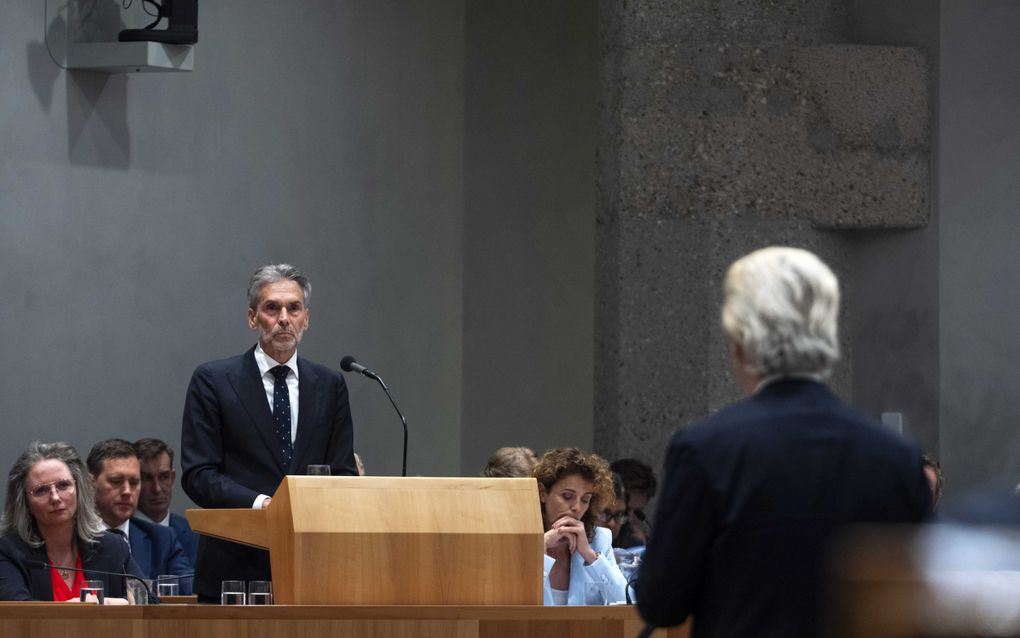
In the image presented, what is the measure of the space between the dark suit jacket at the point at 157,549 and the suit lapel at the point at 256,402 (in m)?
1.44

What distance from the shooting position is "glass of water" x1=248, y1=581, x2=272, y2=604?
3.68 meters

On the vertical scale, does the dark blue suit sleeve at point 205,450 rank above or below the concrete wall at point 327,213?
below

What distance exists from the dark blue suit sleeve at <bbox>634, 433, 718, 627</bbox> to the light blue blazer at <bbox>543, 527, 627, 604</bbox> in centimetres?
215

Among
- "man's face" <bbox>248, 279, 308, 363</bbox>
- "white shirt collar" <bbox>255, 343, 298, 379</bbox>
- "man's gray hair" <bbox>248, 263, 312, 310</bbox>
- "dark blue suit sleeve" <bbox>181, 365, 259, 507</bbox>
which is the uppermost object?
"man's gray hair" <bbox>248, 263, 312, 310</bbox>

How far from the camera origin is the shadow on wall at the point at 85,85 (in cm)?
669

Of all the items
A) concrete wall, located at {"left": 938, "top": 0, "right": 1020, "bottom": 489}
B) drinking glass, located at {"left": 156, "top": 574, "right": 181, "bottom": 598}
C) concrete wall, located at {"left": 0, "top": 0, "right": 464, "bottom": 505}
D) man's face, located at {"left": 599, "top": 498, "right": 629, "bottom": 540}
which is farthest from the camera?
concrete wall, located at {"left": 938, "top": 0, "right": 1020, "bottom": 489}

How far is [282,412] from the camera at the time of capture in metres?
4.73

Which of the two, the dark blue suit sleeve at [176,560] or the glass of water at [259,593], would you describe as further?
the dark blue suit sleeve at [176,560]

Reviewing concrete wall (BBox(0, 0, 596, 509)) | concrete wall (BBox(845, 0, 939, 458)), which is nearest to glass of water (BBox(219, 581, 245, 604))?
concrete wall (BBox(0, 0, 596, 509))

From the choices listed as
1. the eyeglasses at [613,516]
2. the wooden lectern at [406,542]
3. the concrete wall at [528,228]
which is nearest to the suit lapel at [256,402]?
the wooden lectern at [406,542]

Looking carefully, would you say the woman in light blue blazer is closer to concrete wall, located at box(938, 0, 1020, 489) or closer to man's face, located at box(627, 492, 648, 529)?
man's face, located at box(627, 492, 648, 529)

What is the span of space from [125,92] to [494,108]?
252 centimetres

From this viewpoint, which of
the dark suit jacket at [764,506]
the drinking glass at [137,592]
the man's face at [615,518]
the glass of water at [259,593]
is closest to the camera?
the dark suit jacket at [764,506]

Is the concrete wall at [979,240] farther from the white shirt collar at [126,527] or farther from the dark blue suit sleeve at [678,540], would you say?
the dark blue suit sleeve at [678,540]
